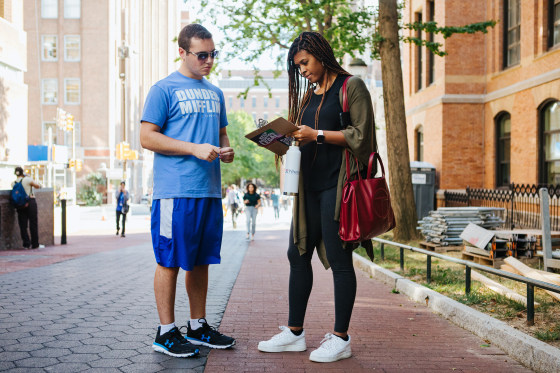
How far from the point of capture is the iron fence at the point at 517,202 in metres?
12.8

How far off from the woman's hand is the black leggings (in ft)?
1.29

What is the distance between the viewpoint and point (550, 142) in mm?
15266

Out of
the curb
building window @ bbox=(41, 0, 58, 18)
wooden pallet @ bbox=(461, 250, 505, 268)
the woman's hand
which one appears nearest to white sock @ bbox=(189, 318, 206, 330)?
the woman's hand

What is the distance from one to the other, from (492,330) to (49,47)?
2031 inches

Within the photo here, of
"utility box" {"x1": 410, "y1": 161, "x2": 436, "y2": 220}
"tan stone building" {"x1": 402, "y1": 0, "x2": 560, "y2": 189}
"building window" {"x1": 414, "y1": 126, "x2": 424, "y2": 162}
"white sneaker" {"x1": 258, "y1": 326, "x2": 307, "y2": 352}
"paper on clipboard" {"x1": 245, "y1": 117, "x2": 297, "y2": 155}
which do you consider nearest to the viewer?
"paper on clipboard" {"x1": 245, "y1": 117, "x2": 297, "y2": 155}

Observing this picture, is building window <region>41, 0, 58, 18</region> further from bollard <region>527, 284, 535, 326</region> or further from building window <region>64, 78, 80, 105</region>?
bollard <region>527, 284, 535, 326</region>

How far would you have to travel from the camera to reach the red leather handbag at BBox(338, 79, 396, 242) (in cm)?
354

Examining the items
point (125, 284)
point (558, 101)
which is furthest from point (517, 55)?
point (125, 284)

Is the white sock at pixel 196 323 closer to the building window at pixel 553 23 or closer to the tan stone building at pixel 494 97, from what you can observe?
the tan stone building at pixel 494 97

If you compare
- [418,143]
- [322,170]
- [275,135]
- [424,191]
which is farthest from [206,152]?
[418,143]

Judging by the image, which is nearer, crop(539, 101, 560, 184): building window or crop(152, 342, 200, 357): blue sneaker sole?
crop(152, 342, 200, 357): blue sneaker sole

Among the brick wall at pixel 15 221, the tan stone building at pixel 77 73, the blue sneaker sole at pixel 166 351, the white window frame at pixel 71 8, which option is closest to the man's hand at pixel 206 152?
the blue sneaker sole at pixel 166 351

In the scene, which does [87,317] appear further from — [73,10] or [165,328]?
[73,10]

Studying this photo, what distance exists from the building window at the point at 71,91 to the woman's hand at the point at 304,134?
48821 millimetres
